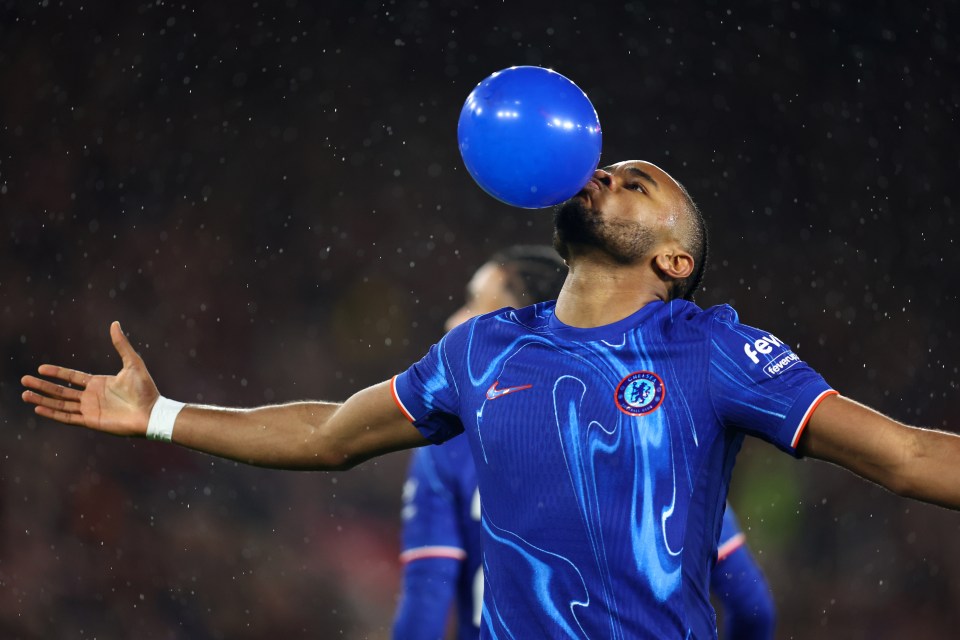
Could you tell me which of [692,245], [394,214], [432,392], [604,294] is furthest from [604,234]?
[394,214]

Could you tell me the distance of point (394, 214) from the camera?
9836 mm

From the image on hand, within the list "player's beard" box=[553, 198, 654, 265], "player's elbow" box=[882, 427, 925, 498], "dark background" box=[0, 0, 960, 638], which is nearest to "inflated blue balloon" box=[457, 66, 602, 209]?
"player's beard" box=[553, 198, 654, 265]

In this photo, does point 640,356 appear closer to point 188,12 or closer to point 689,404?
point 689,404

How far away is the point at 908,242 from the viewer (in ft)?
31.4

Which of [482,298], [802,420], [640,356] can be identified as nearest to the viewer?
[802,420]

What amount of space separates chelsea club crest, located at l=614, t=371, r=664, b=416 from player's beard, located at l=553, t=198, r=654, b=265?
1.35 feet

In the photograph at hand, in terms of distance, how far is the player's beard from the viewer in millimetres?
3082

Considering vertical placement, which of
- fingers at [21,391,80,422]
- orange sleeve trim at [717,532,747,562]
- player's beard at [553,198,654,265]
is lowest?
orange sleeve trim at [717,532,747,562]

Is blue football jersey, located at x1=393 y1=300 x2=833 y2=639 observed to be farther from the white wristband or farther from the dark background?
the dark background

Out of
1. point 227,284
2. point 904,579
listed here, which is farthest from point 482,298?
point 904,579

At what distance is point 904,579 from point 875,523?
48 cm

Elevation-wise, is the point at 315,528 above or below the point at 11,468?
below

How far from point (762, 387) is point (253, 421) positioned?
4.90 ft

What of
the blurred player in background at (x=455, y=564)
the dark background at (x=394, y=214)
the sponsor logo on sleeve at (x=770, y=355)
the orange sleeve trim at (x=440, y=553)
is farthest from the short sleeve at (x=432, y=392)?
the dark background at (x=394, y=214)
